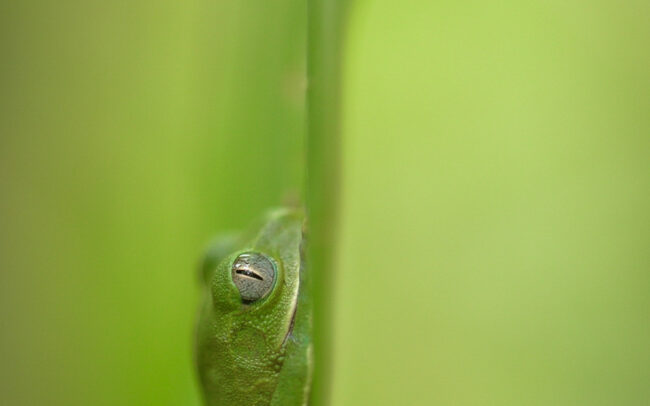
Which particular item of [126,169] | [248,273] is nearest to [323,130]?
[248,273]

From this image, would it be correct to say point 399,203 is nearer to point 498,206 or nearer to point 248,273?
point 498,206

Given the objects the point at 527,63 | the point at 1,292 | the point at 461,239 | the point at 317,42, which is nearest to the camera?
the point at 317,42

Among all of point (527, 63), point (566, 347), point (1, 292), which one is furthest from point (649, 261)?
point (1, 292)

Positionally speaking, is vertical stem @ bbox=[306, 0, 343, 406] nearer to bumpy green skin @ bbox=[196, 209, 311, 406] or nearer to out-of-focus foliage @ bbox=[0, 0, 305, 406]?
out-of-focus foliage @ bbox=[0, 0, 305, 406]

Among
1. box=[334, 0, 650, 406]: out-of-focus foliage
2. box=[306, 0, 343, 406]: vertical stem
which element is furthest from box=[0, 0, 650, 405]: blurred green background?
box=[306, 0, 343, 406]: vertical stem

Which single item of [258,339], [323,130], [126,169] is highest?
[323,130]

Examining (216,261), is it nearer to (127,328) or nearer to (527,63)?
(127,328)
